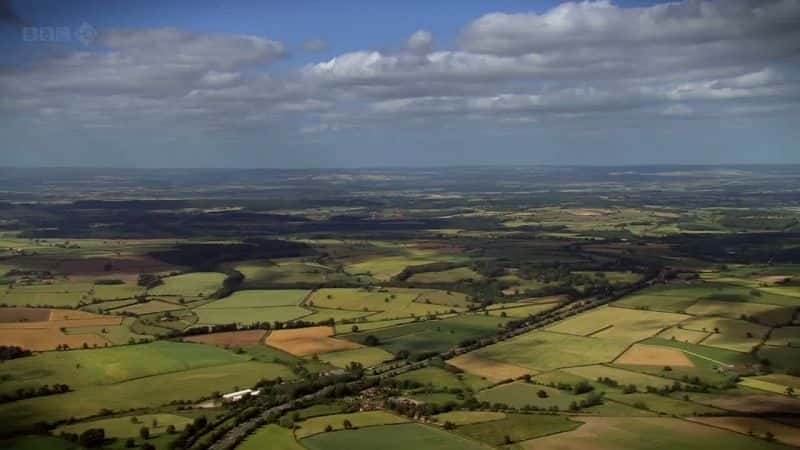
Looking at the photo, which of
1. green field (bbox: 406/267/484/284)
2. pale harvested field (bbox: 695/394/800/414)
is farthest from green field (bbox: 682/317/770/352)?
green field (bbox: 406/267/484/284)

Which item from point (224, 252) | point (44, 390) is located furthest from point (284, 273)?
point (44, 390)

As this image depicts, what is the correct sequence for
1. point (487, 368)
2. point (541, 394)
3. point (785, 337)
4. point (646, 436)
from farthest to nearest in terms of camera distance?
point (785, 337), point (487, 368), point (541, 394), point (646, 436)

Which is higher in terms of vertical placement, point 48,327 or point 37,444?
point 37,444

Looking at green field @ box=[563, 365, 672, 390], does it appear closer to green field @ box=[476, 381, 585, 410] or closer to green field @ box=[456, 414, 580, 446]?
green field @ box=[476, 381, 585, 410]

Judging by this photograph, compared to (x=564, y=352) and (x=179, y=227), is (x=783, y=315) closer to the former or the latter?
(x=564, y=352)

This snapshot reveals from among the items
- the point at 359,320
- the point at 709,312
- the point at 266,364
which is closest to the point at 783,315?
the point at 709,312

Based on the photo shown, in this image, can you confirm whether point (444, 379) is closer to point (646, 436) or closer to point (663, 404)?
point (663, 404)

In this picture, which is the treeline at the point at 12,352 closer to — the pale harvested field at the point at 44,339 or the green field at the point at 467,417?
the pale harvested field at the point at 44,339
